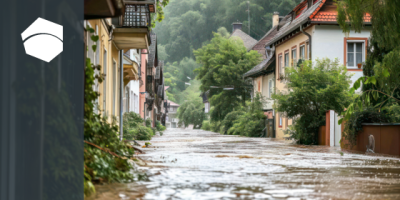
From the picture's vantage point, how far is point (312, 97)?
20641 millimetres

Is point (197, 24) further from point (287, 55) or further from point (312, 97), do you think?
point (312, 97)

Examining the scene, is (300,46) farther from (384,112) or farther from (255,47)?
(255,47)

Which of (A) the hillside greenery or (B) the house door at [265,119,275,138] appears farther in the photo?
(A) the hillside greenery

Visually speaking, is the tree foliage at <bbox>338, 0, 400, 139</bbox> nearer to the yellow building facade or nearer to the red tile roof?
the red tile roof

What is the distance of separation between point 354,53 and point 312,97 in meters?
8.15

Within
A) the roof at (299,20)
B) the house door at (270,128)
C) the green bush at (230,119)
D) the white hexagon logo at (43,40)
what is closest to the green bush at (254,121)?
the house door at (270,128)

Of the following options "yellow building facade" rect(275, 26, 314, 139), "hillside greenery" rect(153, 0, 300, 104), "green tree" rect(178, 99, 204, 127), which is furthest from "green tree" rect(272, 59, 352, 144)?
"green tree" rect(178, 99, 204, 127)

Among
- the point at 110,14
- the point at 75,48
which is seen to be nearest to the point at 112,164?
the point at 75,48

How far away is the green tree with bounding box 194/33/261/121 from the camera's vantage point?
157 ft
